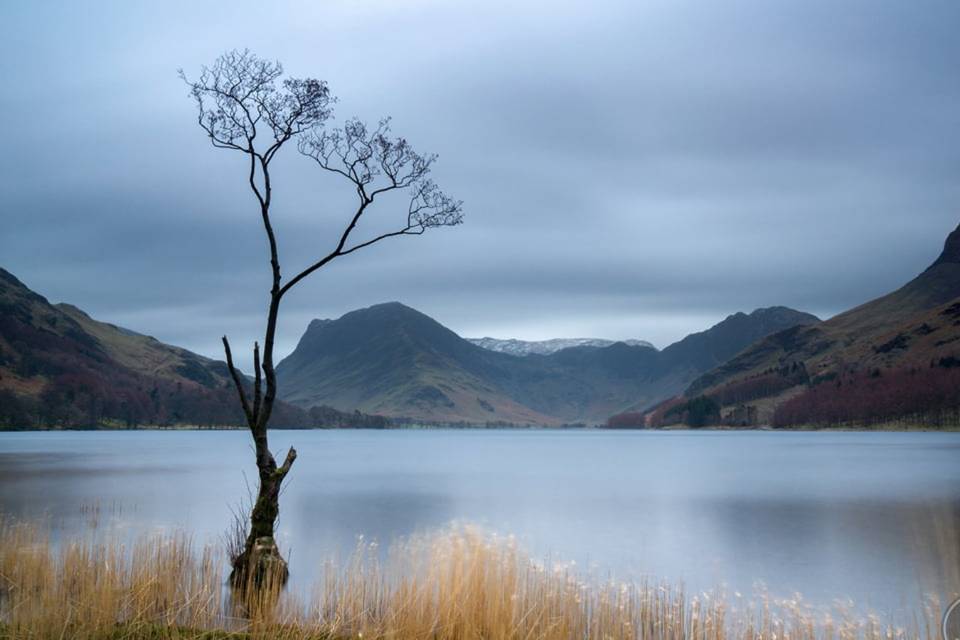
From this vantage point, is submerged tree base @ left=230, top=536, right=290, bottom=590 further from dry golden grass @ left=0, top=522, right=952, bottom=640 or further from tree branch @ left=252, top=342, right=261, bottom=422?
tree branch @ left=252, top=342, right=261, bottom=422

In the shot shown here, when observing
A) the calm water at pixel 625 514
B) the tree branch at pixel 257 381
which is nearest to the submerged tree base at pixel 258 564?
the tree branch at pixel 257 381

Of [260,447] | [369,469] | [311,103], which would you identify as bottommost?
[369,469]

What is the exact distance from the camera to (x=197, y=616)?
11695 millimetres

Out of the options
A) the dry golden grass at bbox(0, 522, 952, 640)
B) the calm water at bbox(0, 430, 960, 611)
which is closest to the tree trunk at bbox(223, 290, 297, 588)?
the dry golden grass at bbox(0, 522, 952, 640)

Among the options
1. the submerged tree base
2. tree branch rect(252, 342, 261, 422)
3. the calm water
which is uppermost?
tree branch rect(252, 342, 261, 422)

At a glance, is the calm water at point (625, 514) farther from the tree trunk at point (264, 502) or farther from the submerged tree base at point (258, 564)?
the tree trunk at point (264, 502)

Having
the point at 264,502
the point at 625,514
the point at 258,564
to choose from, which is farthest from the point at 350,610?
the point at 625,514

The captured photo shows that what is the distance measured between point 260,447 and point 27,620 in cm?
605

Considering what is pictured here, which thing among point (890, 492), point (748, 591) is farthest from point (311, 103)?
Result: point (890, 492)

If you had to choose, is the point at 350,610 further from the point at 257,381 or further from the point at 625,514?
the point at 625,514

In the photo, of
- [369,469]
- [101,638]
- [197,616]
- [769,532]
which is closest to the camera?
[101,638]

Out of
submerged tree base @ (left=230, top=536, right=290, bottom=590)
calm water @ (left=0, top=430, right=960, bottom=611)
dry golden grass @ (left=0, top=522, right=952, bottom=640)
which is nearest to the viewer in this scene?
dry golden grass @ (left=0, top=522, right=952, bottom=640)

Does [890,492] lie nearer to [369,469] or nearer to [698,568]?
[698,568]

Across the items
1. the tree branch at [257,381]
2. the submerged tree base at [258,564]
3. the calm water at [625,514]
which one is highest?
the tree branch at [257,381]
